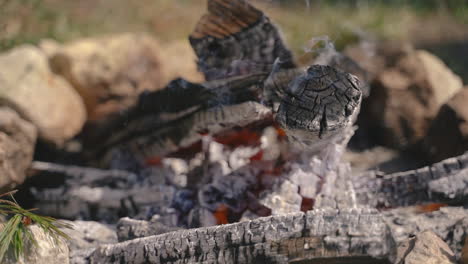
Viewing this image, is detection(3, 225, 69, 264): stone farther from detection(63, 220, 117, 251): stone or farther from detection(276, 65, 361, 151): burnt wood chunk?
detection(276, 65, 361, 151): burnt wood chunk

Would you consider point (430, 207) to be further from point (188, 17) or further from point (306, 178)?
point (188, 17)

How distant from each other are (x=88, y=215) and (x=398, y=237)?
114cm

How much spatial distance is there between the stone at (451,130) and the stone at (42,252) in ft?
5.13

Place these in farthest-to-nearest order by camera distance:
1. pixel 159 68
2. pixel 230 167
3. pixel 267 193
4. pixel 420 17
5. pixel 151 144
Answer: pixel 420 17, pixel 159 68, pixel 151 144, pixel 230 167, pixel 267 193

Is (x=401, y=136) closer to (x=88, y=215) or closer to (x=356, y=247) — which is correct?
(x=356, y=247)

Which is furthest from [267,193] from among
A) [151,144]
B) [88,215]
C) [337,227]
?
[88,215]

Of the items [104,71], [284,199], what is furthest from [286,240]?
[104,71]

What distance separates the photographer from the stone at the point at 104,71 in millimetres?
2441

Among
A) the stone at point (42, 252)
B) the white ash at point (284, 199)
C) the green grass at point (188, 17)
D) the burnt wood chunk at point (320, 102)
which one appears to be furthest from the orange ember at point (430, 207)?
the green grass at point (188, 17)

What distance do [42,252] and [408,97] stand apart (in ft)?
6.29

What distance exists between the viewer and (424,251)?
124 centimetres

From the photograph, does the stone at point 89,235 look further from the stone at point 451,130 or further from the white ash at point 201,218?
the stone at point 451,130

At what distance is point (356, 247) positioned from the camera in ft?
3.74

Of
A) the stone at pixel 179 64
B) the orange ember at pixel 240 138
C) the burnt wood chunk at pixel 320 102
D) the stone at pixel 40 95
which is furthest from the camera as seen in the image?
the stone at pixel 179 64
